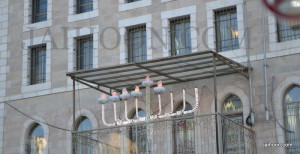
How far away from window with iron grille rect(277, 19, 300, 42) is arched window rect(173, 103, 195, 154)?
141 inches

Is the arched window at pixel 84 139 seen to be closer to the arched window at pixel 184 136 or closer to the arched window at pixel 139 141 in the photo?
the arched window at pixel 139 141

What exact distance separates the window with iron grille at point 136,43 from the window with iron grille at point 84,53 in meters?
1.61

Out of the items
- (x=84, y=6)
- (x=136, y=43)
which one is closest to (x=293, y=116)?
(x=136, y=43)

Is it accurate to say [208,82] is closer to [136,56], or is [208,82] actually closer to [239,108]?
[239,108]

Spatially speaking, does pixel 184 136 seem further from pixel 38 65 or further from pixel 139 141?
pixel 38 65

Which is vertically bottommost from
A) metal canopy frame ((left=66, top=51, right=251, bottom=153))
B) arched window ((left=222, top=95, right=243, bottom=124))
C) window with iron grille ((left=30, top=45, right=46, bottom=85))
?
arched window ((left=222, top=95, right=243, bottom=124))

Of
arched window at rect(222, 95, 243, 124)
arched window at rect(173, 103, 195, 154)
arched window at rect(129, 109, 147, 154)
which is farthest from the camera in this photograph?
arched window at rect(129, 109, 147, 154)

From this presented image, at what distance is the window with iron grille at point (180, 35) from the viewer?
17484 millimetres

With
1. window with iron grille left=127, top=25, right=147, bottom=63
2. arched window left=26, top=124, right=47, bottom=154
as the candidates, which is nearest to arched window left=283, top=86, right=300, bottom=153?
window with iron grille left=127, top=25, right=147, bottom=63

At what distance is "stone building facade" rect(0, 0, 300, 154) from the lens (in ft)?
50.8

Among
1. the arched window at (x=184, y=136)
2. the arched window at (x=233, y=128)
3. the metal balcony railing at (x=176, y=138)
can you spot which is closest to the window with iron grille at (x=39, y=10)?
the metal balcony railing at (x=176, y=138)

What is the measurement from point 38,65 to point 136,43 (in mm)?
4208

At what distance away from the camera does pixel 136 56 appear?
18.3 meters

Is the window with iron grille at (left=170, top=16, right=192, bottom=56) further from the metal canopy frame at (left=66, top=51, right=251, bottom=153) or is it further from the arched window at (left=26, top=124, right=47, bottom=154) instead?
the arched window at (left=26, top=124, right=47, bottom=154)
